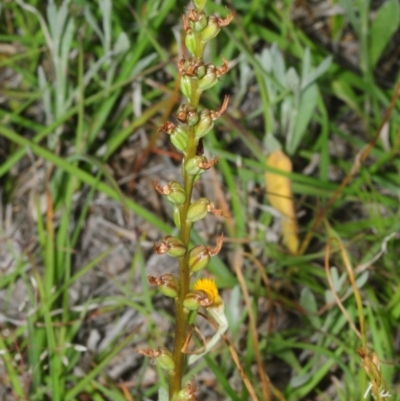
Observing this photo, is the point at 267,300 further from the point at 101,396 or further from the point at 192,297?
the point at 192,297

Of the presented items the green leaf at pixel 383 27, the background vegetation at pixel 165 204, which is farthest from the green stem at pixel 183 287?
the green leaf at pixel 383 27

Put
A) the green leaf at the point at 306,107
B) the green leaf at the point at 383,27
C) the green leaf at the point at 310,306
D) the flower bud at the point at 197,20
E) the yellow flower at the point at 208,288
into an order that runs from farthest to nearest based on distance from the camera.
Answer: the green leaf at the point at 383,27
the green leaf at the point at 306,107
the green leaf at the point at 310,306
the yellow flower at the point at 208,288
the flower bud at the point at 197,20

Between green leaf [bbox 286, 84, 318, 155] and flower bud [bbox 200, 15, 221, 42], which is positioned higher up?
flower bud [bbox 200, 15, 221, 42]

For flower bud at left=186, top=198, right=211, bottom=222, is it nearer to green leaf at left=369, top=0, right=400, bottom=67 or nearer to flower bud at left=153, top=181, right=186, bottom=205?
flower bud at left=153, top=181, right=186, bottom=205

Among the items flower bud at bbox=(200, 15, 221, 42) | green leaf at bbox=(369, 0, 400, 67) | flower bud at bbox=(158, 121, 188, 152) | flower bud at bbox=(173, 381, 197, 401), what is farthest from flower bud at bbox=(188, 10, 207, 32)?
green leaf at bbox=(369, 0, 400, 67)

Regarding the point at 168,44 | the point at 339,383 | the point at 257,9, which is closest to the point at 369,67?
the point at 257,9

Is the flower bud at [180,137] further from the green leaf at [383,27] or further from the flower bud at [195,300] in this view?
the green leaf at [383,27]

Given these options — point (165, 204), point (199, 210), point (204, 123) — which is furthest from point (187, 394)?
point (165, 204)
